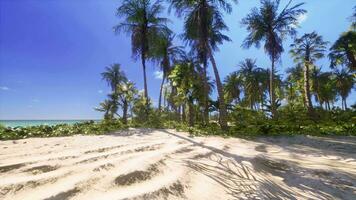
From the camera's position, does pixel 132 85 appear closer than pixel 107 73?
Yes

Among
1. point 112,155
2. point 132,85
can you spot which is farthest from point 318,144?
point 132,85

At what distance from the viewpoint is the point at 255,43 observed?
22984 mm

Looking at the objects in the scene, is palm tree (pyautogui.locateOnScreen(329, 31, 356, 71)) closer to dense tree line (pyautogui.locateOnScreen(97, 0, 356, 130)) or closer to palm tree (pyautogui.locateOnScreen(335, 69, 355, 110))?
dense tree line (pyautogui.locateOnScreen(97, 0, 356, 130))

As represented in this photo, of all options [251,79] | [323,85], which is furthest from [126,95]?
[323,85]

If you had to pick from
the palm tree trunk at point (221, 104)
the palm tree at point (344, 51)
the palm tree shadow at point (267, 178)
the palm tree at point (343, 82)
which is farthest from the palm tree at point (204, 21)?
the palm tree at point (343, 82)

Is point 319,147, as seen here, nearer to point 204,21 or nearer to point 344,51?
point 204,21

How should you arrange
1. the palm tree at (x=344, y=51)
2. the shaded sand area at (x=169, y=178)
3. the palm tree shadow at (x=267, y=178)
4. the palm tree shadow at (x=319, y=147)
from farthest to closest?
the palm tree at (x=344, y=51) < the palm tree shadow at (x=319, y=147) < the palm tree shadow at (x=267, y=178) < the shaded sand area at (x=169, y=178)

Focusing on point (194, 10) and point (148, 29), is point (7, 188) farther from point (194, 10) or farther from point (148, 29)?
point (148, 29)

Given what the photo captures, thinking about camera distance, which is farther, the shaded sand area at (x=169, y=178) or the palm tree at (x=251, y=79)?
the palm tree at (x=251, y=79)

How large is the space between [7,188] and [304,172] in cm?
565

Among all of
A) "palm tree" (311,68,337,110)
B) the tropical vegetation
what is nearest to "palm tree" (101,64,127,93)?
the tropical vegetation

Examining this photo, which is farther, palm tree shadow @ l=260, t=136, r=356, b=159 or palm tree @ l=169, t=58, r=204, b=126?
palm tree @ l=169, t=58, r=204, b=126

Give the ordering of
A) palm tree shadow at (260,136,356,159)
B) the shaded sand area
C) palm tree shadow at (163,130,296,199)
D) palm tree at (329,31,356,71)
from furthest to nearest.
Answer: palm tree at (329,31,356,71), palm tree shadow at (260,136,356,159), palm tree shadow at (163,130,296,199), the shaded sand area

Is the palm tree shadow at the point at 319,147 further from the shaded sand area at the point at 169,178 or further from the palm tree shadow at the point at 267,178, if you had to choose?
the palm tree shadow at the point at 267,178
